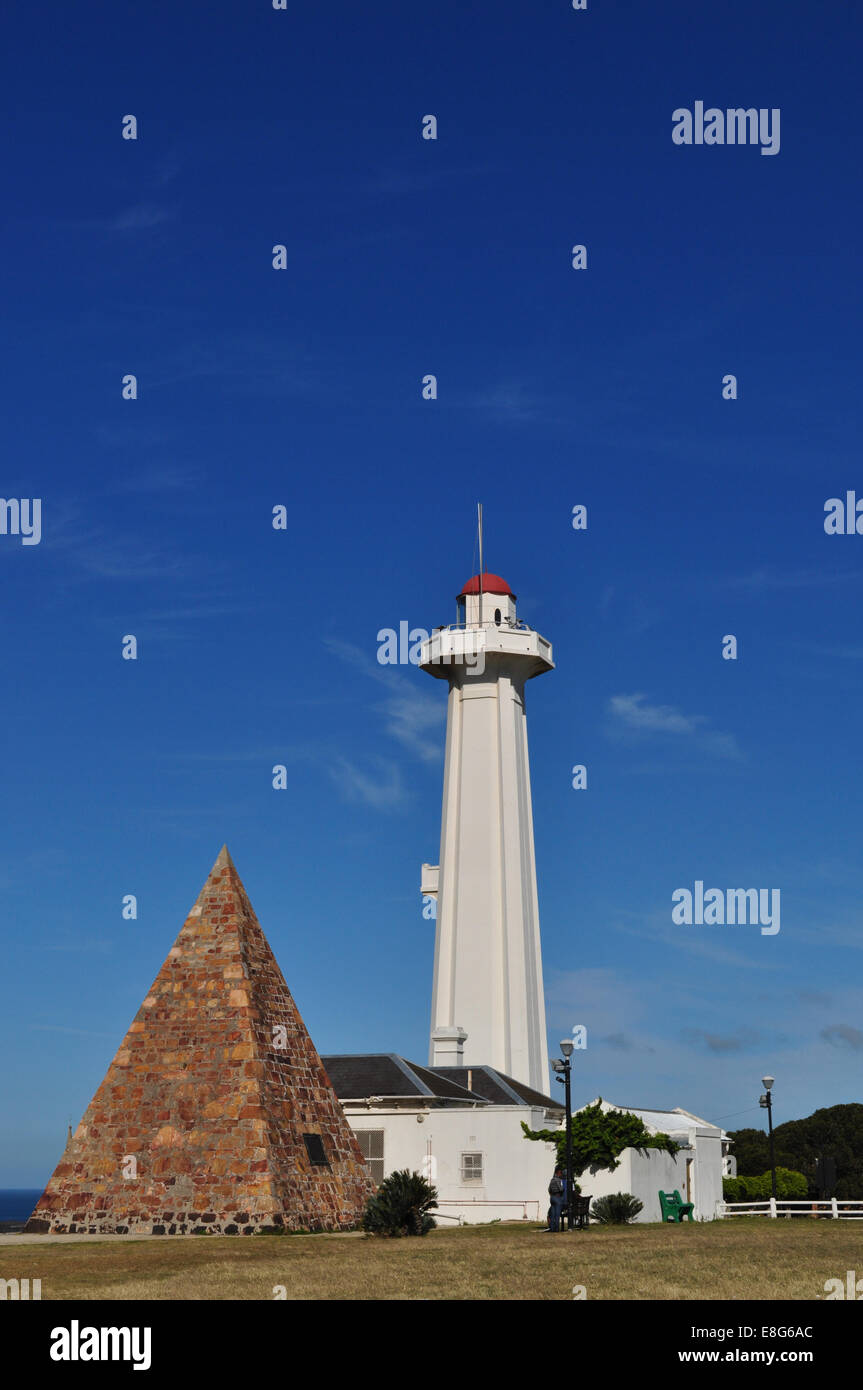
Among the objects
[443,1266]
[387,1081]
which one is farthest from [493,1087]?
[443,1266]

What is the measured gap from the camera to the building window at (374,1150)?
36531 mm

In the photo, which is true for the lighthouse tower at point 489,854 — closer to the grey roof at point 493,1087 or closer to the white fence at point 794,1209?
the grey roof at point 493,1087

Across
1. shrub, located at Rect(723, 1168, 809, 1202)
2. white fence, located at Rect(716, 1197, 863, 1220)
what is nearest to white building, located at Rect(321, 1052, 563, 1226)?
→ white fence, located at Rect(716, 1197, 863, 1220)

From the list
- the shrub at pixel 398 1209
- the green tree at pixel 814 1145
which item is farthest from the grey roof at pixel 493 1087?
the green tree at pixel 814 1145

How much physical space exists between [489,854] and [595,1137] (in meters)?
17.5

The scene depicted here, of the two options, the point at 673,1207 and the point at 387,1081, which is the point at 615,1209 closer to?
the point at 673,1207

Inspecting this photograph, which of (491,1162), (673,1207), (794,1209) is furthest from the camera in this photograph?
(794,1209)

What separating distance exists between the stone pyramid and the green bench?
11752mm

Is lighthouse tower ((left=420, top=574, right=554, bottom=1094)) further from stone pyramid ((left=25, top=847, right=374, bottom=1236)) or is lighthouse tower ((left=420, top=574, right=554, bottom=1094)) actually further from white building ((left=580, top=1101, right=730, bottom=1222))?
stone pyramid ((left=25, top=847, right=374, bottom=1236))

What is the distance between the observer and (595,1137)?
1393 inches

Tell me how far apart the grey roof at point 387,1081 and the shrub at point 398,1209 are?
11.9 meters

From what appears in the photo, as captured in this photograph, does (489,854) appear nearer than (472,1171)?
No

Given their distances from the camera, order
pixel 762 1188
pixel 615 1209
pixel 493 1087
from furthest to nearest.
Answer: pixel 762 1188
pixel 493 1087
pixel 615 1209
